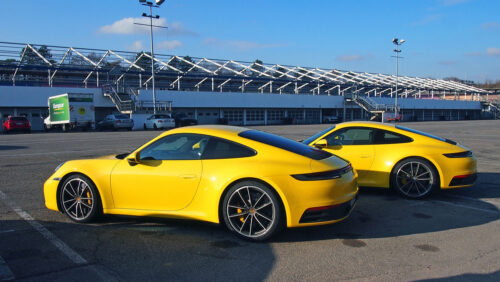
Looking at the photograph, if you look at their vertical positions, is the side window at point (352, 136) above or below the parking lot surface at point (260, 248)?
above

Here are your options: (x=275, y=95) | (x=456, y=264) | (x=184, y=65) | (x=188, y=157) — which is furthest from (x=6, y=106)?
(x=456, y=264)

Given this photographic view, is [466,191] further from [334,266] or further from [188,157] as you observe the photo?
[188,157]

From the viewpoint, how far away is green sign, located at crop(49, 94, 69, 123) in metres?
31.1

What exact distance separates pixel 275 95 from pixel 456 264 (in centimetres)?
5203

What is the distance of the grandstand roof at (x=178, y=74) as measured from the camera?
4325 centimetres

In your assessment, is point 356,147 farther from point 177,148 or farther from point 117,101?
point 117,101

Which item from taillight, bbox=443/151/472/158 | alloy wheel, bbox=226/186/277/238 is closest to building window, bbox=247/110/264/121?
taillight, bbox=443/151/472/158

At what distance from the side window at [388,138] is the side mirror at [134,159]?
4097 mm

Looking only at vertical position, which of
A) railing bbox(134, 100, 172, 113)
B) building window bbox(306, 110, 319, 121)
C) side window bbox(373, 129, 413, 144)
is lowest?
side window bbox(373, 129, 413, 144)

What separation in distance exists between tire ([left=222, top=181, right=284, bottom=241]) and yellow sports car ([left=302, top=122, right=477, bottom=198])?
2615 mm

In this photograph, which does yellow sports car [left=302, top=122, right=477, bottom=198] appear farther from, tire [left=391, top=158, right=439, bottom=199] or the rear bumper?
the rear bumper

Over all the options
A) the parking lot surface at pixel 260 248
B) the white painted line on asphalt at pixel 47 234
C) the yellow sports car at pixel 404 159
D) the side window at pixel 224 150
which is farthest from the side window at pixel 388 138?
the white painted line on asphalt at pixel 47 234

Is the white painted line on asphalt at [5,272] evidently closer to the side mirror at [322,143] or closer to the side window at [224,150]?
the side window at [224,150]

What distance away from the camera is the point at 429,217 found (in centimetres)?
526
